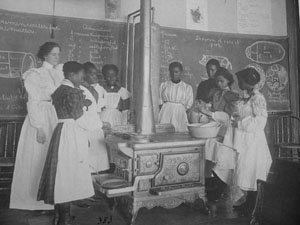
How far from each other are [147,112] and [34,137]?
85cm

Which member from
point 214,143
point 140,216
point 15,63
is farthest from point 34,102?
point 214,143

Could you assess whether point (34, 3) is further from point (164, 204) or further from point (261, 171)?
point (261, 171)

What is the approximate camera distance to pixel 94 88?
2660 mm

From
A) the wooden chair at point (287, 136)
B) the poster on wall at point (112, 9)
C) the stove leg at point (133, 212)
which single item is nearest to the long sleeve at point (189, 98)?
the wooden chair at point (287, 136)

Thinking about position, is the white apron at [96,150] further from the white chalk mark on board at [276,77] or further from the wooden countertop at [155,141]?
the white chalk mark on board at [276,77]

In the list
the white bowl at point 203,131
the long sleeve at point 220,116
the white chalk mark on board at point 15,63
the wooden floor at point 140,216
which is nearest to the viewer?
the wooden floor at point 140,216

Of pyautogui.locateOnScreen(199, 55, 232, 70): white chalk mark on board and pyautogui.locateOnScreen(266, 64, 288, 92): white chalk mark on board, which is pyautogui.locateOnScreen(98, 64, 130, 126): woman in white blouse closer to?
pyautogui.locateOnScreen(199, 55, 232, 70): white chalk mark on board

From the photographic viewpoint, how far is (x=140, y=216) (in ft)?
8.10

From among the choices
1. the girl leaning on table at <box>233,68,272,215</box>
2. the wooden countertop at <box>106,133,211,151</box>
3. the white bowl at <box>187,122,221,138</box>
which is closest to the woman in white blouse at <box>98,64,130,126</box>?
the wooden countertop at <box>106,133,211,151</box>

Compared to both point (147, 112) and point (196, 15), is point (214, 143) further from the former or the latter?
point (196, 15)

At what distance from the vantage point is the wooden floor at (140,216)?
233 centimetres

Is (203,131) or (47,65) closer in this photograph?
(47,65)

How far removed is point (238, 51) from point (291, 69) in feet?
1.79

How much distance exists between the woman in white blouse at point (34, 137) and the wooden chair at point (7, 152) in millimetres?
88
